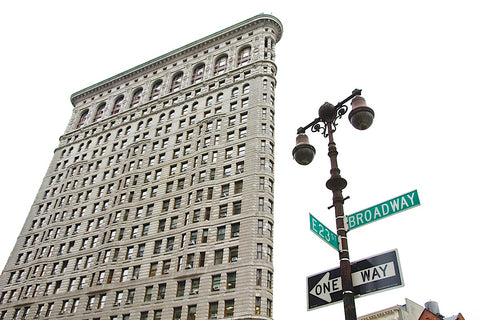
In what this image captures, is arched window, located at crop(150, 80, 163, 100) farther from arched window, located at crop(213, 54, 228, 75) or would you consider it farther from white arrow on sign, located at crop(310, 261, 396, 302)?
white arrow on sign, located at crop(310, 261, 396, 302)

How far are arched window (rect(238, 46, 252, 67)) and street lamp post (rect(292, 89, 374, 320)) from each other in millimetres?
58942

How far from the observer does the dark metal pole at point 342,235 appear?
761 centimetres

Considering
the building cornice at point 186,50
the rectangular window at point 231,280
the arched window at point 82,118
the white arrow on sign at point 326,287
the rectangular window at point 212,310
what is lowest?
the white arrow on sign at point 326,287

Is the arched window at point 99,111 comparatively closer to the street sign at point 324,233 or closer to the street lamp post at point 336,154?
the street lamp post at point 336,154

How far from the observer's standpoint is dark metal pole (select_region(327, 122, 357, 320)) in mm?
7611

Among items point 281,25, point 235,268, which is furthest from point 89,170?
point 281,25

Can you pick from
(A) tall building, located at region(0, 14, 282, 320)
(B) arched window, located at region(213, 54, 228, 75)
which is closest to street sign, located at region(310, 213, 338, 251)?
(A) tall building, located at region(0, 14, 282, 320)

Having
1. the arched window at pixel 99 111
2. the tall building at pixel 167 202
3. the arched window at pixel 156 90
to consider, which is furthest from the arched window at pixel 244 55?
the arched window at pixel 99 111

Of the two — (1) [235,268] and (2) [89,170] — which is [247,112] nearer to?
(1) [235,268]

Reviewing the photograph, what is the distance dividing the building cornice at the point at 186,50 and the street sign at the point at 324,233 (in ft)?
223

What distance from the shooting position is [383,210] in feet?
27.0

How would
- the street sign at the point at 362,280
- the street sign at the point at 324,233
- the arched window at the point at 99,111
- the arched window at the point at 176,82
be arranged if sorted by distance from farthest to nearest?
1. the arched window at the point at 99,111
2. the arched window at the point at 176,82
3. the street sign at the point at 324,233
4. the street sign at the point at 362,280

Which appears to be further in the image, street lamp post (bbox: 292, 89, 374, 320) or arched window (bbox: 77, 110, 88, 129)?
arched window (bbox: 77, 110, 88, 129)

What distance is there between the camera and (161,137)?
63.9 m
